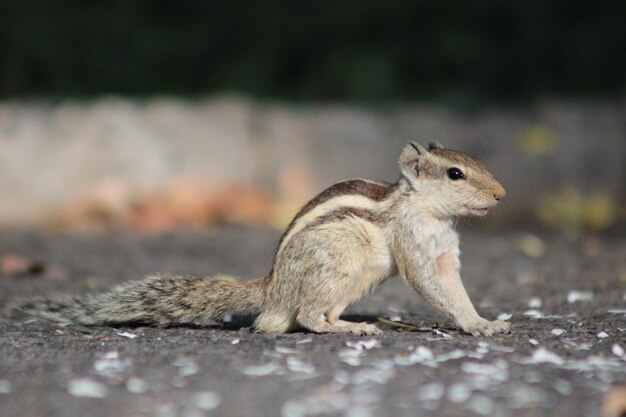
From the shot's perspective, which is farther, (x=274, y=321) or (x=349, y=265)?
(x=274, y=321)

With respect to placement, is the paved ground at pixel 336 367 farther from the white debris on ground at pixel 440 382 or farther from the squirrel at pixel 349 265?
the squirrel at pixel 349 265

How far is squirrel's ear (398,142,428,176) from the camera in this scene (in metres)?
5.00

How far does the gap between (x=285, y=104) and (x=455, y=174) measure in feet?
18.4

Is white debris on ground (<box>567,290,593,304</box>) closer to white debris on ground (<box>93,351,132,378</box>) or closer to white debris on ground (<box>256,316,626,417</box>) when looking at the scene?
white debris on ground (<box>256,316,626,417</box>)

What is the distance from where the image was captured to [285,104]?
34.0 feet

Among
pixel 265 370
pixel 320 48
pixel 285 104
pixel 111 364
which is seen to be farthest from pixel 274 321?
pixel 320 48

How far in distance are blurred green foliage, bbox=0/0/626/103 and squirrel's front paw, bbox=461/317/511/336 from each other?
6.30 metres

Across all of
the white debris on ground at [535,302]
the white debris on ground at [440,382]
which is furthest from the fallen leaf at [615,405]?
the white debris on ground at [535,302]

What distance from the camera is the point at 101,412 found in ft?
11.5

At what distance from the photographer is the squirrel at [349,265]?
477 cm

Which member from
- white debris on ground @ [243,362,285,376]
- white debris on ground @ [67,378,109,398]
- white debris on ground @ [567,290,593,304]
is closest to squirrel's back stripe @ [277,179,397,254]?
white debris on ground @ [243,362,285,376]

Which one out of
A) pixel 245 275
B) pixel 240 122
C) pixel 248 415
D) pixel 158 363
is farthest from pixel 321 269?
pixel 240 122

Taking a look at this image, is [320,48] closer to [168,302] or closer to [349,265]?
[168,302]

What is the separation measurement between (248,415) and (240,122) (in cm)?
685
